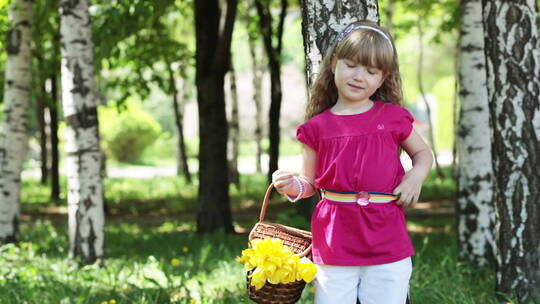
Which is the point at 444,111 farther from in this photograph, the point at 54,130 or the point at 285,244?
the point at 285,244

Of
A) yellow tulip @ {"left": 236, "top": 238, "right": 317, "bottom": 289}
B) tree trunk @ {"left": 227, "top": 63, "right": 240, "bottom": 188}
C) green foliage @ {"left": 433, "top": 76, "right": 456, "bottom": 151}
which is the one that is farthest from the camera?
green foliage @ {"left": 433, "top": 76, "right": 456, "bottom": 151}

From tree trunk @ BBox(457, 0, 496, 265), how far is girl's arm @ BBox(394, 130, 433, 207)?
130 inches

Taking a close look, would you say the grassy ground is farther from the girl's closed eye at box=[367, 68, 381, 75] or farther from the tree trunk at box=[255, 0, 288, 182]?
the girl's closed eye at box=[367, 68, 381, 75]

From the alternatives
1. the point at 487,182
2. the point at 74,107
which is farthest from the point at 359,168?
the point at 74,107

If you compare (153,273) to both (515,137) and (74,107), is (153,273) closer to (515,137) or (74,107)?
(74,107)

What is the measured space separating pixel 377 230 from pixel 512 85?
2.03m

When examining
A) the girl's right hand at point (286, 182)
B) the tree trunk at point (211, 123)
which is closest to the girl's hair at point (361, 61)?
the girl's right hand at point (286, 182)

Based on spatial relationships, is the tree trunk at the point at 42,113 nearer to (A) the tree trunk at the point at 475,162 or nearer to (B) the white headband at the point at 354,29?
(A) the tree trunk at the point at 475,162

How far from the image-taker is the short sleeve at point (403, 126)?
269 cm

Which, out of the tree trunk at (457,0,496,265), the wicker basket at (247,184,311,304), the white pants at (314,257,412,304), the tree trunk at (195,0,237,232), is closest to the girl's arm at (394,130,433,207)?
the white pants at (314,257,412,304)

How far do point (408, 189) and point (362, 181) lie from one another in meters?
0.20

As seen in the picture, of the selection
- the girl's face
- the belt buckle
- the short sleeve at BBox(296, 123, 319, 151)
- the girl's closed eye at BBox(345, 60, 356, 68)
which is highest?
the girl's closed eye at BBox(345, 60, 356, 68)

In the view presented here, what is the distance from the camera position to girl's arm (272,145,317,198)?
2705 mm

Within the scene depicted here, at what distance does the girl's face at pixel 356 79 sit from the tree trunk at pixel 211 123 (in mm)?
5749
